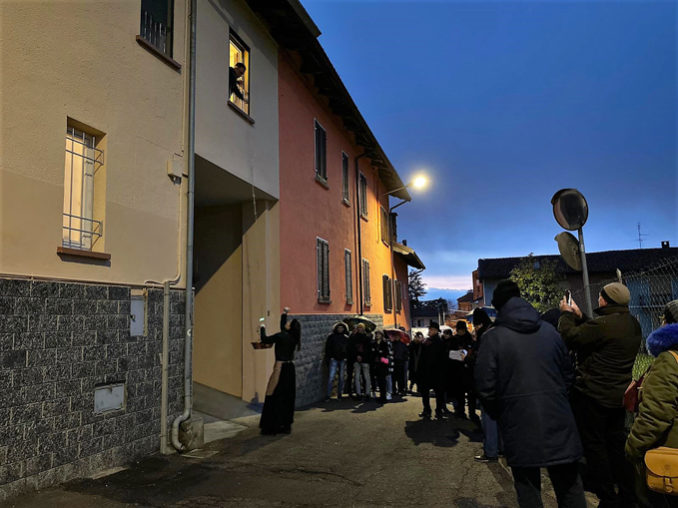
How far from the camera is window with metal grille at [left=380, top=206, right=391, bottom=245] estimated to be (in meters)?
23.2

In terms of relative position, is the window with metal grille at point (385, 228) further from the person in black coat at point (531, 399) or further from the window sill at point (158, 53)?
the person in black coat at point (531, 399)

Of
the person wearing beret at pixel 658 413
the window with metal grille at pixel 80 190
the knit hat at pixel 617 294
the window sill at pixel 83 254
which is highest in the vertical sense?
the window with metal grille at pixel 80 190

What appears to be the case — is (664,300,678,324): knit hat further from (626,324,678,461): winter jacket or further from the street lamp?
the street lamp

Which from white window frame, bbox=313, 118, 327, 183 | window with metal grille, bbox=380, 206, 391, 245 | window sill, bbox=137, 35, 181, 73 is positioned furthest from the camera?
window with metal grille, bbox=380, 206, 391, 245

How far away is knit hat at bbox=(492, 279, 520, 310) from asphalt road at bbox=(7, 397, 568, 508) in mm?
2301

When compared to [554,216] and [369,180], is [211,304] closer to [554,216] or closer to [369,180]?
[554,216]

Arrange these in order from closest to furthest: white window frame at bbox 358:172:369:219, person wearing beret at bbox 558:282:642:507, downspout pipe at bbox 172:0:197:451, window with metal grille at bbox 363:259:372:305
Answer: person wearing beret at bbox 558:282:642:507, downspout pipe at bbox 172:0:197:451, window with metal grille at bbox 363:259:372:305, white window frame at bbox 358:172:369:219

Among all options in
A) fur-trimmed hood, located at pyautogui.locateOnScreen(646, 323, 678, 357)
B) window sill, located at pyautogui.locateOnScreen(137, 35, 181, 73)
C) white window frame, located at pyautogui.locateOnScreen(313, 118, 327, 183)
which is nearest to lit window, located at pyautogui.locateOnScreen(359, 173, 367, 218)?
white window frame, located at pyautogui.locateOnScreen(313, 118, 327, 183)

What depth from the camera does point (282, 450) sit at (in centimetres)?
716

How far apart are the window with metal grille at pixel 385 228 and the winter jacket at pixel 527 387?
762 inches

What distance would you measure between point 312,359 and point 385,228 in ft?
40.9

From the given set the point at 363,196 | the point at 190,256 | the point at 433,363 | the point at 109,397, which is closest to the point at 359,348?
the point at 433,363

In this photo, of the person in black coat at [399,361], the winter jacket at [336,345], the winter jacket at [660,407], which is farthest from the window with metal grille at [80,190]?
the person in black coat at [399,361]

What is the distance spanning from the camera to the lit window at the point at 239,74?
9.70 metres
